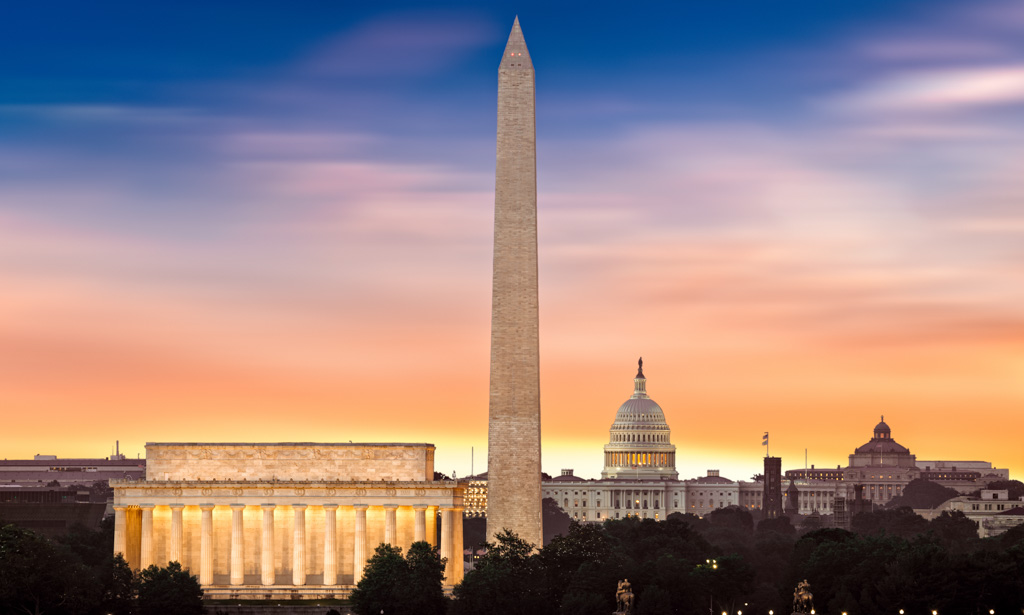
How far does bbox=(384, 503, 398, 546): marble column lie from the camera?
120312 millimetres

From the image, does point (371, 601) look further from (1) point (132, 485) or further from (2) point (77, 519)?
(2) point (77, 519)

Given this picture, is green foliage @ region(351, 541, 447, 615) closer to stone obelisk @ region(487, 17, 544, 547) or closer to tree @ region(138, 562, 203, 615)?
stone obelisk @ region(487, 17, 544, 547)

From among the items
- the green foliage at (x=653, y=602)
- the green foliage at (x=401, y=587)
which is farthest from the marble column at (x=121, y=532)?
the green foliage at (x=653, y=602)

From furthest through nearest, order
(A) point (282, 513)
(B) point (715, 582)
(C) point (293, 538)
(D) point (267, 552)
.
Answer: (A) point (282, 513) < (C) point (293, 538) < (D) point (267, 552) < (B) point (715, 582)

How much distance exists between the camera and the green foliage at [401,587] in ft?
339

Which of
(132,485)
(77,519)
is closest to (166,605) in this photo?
(132,485)

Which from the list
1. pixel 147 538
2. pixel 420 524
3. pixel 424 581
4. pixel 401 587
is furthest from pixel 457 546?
pixel 147 538

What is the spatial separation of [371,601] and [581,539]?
17.0 m

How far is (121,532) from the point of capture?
12125 centimetres

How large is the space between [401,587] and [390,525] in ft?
55.7

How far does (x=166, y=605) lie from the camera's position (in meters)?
108

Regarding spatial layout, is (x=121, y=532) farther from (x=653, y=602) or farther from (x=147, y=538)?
(x=653, y=602)

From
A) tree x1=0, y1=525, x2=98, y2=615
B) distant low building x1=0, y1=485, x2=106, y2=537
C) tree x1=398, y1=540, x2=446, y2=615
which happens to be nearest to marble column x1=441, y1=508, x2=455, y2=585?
tree x1=398, y1=540, x2=446, y2=615

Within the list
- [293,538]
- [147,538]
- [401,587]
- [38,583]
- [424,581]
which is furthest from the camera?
[293,538]
